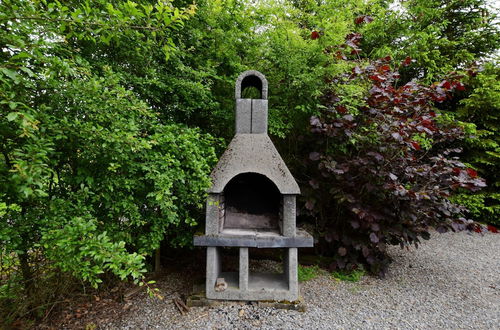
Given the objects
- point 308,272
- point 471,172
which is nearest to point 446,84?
point 471,172

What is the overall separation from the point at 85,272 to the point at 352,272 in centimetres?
342

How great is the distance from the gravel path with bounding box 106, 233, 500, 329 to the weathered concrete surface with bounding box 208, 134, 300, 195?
1318mm

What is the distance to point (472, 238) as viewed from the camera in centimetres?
604

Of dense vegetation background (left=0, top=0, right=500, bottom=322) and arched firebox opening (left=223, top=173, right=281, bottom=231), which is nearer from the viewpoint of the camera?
dense vegetation background (left=0, top=0, right=500, bottom=322)

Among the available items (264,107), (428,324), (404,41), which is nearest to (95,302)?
(264,107)

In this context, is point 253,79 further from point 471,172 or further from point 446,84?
point 471,172

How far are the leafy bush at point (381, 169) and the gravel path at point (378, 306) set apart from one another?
464 mm

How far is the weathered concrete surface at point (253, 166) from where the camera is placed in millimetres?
2848

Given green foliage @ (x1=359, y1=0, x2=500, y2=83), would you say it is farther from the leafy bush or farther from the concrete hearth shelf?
the concrete hearth shelf

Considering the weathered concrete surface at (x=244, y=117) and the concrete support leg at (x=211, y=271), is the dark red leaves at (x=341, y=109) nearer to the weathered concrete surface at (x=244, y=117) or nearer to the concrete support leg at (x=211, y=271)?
the weathered concrete surface at (x=244, y=117)

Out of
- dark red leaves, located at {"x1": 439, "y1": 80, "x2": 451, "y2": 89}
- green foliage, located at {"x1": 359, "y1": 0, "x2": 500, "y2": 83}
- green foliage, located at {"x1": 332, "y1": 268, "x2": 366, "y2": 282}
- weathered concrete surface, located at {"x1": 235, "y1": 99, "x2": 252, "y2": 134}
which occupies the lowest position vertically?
green foliage, located at {"x1": 332, "y1": 268, "x2": 366, "y2": 282}

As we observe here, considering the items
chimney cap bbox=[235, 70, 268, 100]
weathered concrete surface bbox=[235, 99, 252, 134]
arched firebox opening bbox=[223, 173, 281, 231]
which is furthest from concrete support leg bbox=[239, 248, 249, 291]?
chimney cap bbox=[235, 70, 268, 100]

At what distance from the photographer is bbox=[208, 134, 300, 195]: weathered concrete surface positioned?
9.34ft

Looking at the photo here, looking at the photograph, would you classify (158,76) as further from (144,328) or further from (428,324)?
(428,324)
